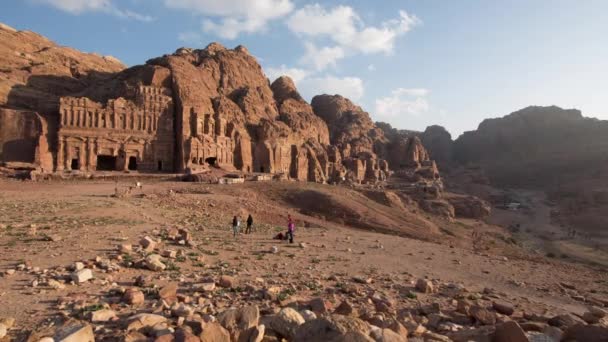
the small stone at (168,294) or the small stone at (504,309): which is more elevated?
the small stone at (168,294)

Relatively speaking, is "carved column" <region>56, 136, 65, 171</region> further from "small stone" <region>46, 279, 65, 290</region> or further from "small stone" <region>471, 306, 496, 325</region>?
"small stone" <region>471, 306, 496, 325</region>

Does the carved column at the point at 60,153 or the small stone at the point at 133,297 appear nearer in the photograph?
the small stone at the point at 133,297

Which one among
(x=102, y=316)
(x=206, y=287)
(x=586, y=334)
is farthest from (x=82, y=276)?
→ (x=586, y=334)

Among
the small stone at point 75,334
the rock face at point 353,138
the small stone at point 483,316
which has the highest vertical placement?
the rock face at point 353,138

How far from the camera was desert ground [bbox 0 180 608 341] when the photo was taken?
268 inches

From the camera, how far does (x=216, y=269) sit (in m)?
10.0

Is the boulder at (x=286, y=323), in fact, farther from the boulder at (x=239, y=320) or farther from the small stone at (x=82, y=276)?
the small stone at (x=82, y=276)

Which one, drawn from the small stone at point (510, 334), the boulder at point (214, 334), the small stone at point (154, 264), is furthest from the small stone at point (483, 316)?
the small stone at point (154, 264)

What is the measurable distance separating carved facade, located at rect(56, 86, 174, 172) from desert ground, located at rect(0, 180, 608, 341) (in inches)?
593

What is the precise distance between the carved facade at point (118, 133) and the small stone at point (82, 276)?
35.1 m

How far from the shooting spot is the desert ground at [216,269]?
6812 mm

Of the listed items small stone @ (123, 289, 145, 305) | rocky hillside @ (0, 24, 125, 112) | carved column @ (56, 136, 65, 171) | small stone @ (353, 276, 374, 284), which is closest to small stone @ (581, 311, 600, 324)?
small stone @ (353, 276, 374, 284)

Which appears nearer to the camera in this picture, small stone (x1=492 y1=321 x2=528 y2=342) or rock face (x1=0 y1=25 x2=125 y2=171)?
small stone (x1=492 y1=321 x2=528 y2=342)

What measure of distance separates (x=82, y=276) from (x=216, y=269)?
3290 millimetres
